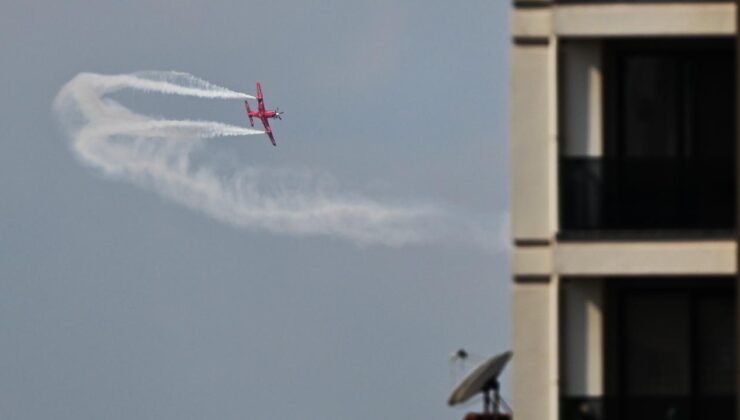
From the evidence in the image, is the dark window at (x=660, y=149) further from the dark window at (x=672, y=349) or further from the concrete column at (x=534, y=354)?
the concrete column at (x=534, y=354)

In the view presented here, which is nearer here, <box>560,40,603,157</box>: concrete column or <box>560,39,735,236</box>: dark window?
<box>560,39,735,236</box>: dark window

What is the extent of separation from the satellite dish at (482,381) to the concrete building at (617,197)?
6.99 ft

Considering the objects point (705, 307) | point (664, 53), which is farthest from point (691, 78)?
point (705, 307)

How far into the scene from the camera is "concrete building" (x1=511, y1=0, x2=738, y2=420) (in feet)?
137

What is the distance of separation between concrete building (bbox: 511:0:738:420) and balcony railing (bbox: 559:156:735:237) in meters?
0.02

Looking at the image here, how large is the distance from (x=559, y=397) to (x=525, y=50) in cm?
486

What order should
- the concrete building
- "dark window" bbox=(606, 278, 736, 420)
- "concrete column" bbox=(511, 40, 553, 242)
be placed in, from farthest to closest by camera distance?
"dark window" bbox=(606, 278, 736, 420) → "concrete column" bbox=(511, 40, 553, 242) → the concrete building

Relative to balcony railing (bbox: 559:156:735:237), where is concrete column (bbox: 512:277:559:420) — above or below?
below

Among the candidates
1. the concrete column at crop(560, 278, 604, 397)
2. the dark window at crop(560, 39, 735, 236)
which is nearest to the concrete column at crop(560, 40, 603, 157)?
the dark window at crop(560, 39, 735, 236)

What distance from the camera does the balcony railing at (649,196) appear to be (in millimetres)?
41781

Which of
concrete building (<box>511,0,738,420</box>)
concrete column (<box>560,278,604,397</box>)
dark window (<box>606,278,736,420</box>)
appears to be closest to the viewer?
concrete building (<box>511,0,738,420</box>)

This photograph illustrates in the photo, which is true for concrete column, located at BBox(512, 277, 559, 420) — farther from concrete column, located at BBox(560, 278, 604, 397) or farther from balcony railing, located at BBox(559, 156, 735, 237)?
balcony railing, located at BBox(559, 156, 735, 237)

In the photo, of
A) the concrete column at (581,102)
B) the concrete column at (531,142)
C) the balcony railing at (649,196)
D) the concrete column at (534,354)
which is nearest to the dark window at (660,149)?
the balcony railing at (649,196)

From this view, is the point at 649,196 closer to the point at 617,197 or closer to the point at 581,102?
the point at 617,197
